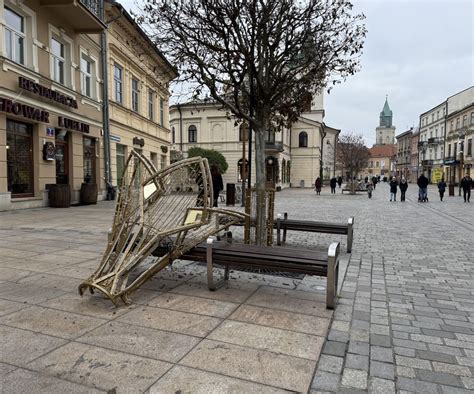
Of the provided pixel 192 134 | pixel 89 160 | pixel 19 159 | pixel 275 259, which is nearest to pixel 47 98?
pixel 19 159

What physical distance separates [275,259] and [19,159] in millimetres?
12254

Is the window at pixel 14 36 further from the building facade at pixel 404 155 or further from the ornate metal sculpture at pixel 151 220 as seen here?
the building facade at pixel 404 155

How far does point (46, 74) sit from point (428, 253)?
1393 cm

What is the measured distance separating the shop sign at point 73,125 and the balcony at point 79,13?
12.8 feet

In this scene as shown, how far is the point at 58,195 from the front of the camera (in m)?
14.1

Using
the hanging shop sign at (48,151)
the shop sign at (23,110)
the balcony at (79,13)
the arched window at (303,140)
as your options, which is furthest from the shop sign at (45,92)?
the arched window at (303,140)

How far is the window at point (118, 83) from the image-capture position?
1969 cm

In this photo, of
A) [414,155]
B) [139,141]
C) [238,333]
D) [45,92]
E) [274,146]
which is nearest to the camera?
[238,333]

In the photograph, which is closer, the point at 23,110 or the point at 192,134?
the point at 23,110

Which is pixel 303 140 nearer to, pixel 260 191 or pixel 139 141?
pixel 139 141

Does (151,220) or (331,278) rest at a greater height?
(151,220)

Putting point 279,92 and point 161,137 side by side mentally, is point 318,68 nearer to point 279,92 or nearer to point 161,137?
point 279,92

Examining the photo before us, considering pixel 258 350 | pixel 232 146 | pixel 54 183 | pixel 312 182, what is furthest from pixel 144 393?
pixel 312 182

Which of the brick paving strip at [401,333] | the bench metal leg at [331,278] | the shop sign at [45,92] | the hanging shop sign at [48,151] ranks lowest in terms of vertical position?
the brick paving strip at [401,333]
